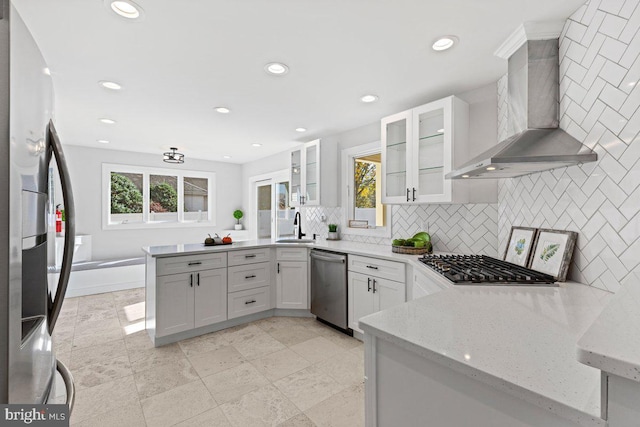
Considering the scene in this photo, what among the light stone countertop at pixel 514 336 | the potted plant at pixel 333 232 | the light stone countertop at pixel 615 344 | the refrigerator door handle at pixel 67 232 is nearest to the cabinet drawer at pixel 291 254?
the potted plant at pixel 333 232

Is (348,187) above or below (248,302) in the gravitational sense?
above

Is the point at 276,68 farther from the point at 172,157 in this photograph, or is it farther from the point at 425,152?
the point at 172,157

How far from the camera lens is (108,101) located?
292 centimetres

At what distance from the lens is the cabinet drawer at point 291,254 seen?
11.6 ft

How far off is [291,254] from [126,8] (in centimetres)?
267

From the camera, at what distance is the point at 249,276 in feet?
11.1

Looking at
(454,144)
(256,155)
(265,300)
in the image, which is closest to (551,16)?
(454,144)

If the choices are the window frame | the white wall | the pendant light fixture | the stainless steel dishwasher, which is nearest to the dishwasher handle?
the stainless steel dishwasher

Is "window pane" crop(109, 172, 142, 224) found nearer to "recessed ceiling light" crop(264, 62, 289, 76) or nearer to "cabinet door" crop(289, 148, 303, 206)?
"cabinet door" crop(289, 148, 303, 206)

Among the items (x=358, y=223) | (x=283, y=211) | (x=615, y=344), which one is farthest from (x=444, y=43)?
(x=283, y=211)

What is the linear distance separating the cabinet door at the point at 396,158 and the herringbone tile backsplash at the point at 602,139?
4.03ft

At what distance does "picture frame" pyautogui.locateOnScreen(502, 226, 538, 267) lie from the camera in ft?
6.16

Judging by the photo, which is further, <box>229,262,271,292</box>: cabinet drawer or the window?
the window

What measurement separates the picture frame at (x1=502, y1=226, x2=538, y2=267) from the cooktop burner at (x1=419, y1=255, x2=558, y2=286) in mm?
119
